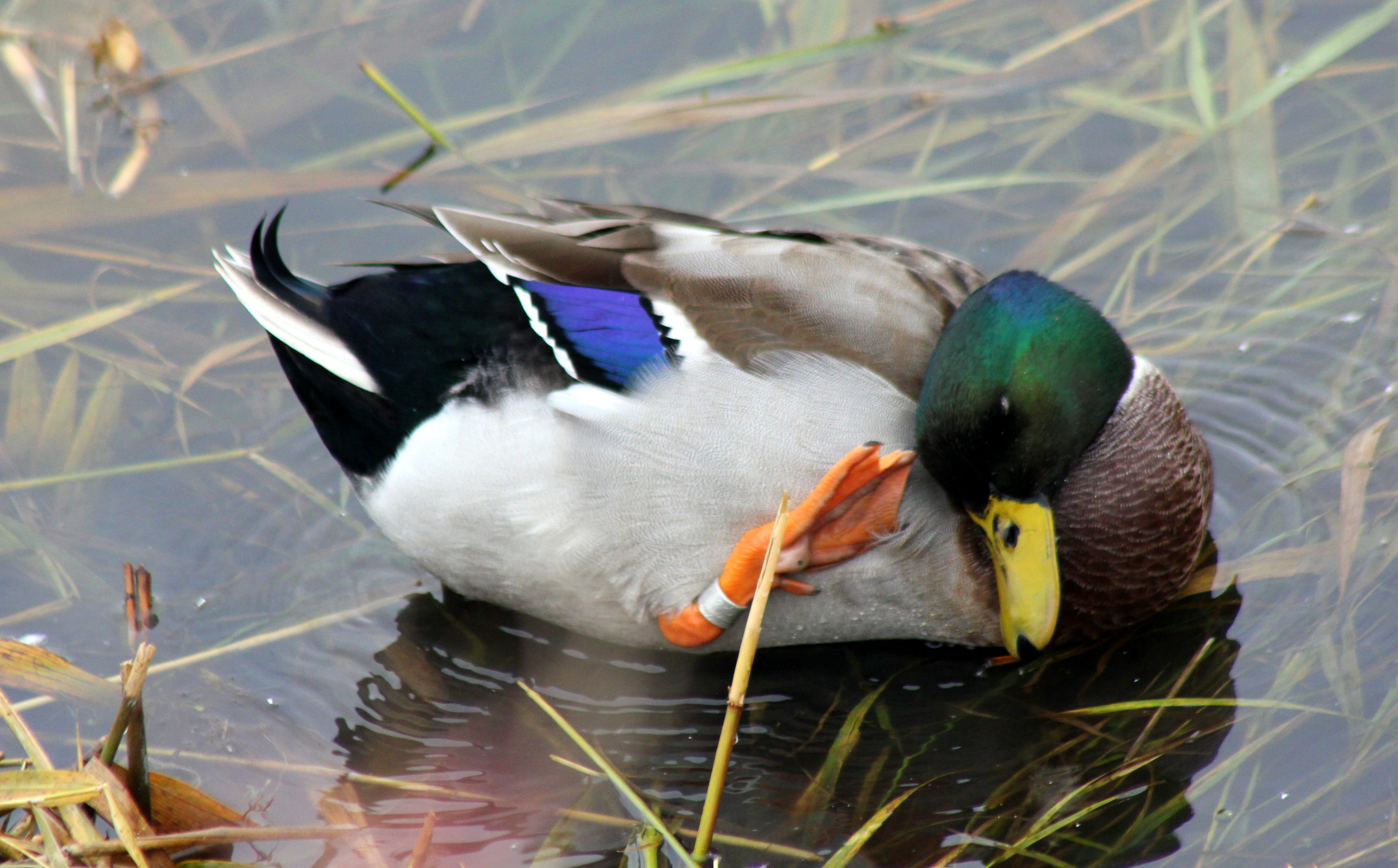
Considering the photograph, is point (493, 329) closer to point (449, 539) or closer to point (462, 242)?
point (462, 242)

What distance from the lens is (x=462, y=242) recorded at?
9.87 ft

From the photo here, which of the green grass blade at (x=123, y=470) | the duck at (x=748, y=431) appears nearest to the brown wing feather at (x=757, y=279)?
the duck at (x=748, y=431)

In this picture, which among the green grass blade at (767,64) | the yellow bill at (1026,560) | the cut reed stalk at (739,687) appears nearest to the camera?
the cut reed stalk at (739,687)

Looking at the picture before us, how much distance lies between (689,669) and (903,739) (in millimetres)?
529

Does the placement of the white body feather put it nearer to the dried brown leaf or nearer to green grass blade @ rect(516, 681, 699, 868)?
green grass blade @ rect(516, 681, 699, 868)

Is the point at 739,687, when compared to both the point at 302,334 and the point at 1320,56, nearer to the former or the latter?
the point at 302,334

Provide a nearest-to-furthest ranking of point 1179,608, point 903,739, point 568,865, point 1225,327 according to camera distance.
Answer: point 568,865
point 903,739
point 1179,608
point 1225,327

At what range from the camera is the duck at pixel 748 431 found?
282cm

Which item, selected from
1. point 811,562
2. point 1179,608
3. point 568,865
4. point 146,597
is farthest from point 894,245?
point 146,597

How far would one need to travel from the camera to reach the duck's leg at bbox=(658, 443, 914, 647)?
2777 mm

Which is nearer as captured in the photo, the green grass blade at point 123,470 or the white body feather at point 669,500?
the white body feather at point 669,500

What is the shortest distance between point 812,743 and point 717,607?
36 cm

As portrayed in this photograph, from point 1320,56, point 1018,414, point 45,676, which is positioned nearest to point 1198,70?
point 1320,56

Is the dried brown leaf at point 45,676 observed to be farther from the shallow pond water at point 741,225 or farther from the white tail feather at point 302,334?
the white tail feather at point 302,334
